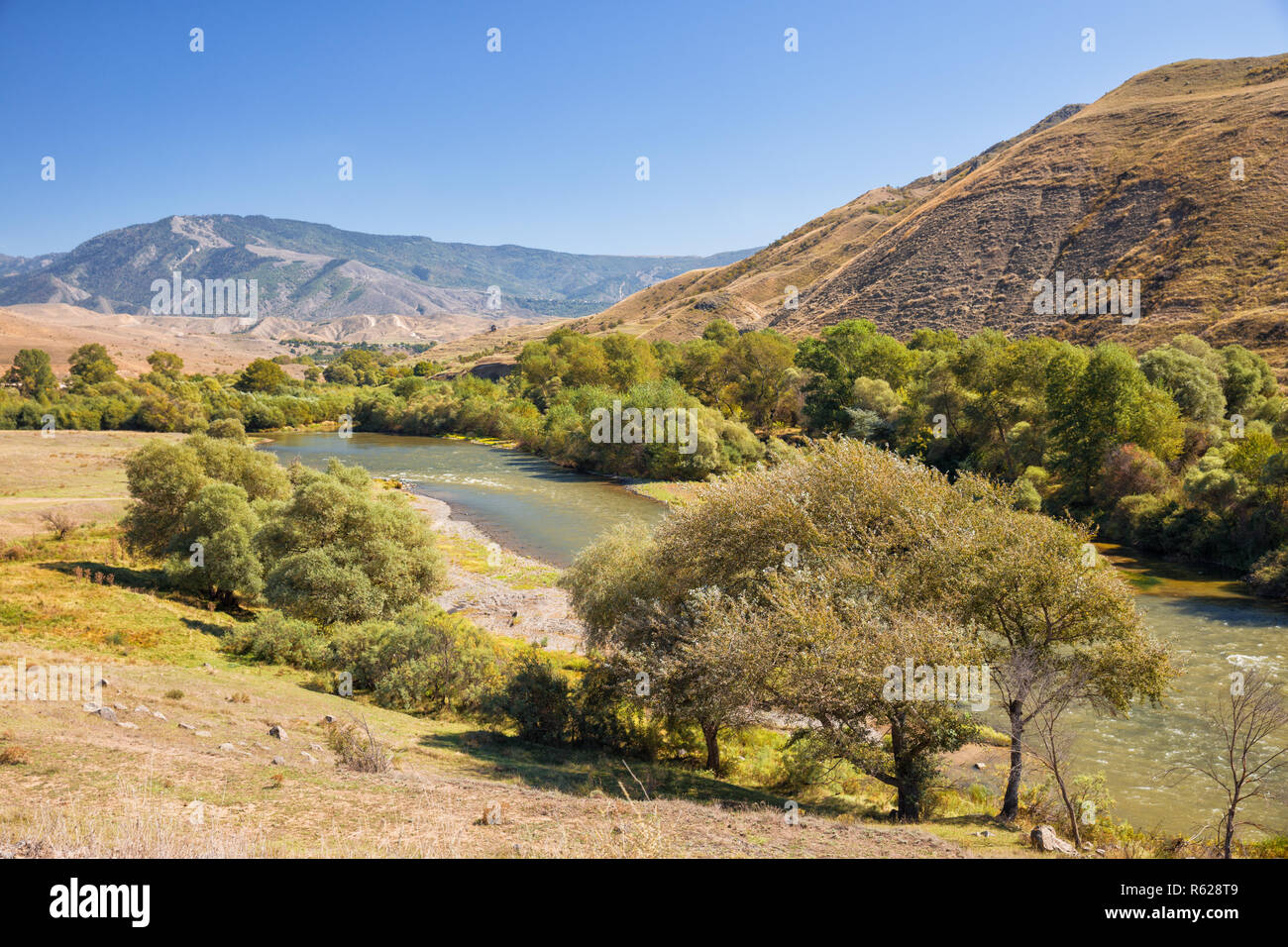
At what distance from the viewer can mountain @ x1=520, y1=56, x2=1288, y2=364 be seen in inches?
3177

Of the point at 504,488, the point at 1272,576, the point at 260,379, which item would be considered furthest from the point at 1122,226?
the point at 260,379

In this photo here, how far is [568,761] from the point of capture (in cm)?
1811

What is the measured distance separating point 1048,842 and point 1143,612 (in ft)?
24.2

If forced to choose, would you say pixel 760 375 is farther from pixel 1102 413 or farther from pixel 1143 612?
pixel 1143 612

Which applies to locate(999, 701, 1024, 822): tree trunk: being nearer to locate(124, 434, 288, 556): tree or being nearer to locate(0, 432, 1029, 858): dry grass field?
locate(0, 432, 1029, 858): dry grass field

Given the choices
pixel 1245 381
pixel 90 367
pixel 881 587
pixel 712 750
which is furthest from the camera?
pixel 90 367

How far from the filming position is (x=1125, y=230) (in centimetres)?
10225

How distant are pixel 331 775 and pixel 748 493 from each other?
12.5m

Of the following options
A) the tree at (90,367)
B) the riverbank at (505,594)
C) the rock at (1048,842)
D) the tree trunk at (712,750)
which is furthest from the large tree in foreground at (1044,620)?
the tree at (90,367)

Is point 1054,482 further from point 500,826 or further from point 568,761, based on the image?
point 500,826

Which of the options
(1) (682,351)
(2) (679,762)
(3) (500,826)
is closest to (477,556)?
(2) (679,762)

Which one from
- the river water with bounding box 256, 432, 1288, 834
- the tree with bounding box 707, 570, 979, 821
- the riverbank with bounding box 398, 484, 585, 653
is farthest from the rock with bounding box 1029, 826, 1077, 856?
the riverbank with bounding box 398, 484, 585, 653

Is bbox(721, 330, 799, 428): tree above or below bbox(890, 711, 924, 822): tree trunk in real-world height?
above

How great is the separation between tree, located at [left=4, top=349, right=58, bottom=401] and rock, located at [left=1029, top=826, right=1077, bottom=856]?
143412 millimetres
